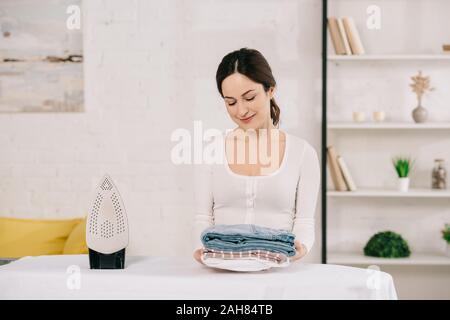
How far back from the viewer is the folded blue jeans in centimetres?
124

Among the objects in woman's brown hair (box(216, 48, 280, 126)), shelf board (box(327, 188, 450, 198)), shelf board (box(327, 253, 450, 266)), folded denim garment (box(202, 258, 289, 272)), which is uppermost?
woman's brown hair (box(216, 48, 280, 126))

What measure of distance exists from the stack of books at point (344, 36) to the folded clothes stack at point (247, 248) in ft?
5.62

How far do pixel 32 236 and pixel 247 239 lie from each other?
1.71 metres

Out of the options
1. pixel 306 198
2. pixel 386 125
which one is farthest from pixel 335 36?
pixel 306 198

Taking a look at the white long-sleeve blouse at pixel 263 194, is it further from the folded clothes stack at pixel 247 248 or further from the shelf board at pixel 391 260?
the shelf board at pixel 391 260

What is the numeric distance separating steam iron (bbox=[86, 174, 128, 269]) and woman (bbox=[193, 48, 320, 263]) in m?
0.28

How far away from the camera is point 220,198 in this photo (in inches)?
62.6

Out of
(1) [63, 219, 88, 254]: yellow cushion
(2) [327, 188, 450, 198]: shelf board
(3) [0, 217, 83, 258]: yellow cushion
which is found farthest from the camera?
(2) [327, 188, 450, 198]: shelf board

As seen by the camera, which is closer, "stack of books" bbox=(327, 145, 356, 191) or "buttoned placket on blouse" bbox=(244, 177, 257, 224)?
"buttoned placket on blouse" bbox=(244, 177, 257, 224)

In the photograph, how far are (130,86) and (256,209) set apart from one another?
1552 millimetres


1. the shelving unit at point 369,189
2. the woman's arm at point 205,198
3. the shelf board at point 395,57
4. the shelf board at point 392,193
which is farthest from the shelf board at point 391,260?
the woman's arm at point 205,198

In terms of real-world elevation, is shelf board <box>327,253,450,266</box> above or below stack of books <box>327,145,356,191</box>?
below

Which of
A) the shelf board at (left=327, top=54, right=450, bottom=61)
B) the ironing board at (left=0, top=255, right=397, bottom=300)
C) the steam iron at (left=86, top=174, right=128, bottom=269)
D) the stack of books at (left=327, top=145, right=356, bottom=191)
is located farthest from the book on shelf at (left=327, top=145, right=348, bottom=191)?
the steam iron at (left=86, top=174, right=128, bottom=269)

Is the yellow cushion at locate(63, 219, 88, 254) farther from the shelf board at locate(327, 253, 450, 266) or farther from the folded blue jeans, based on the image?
the folded blue jeans
